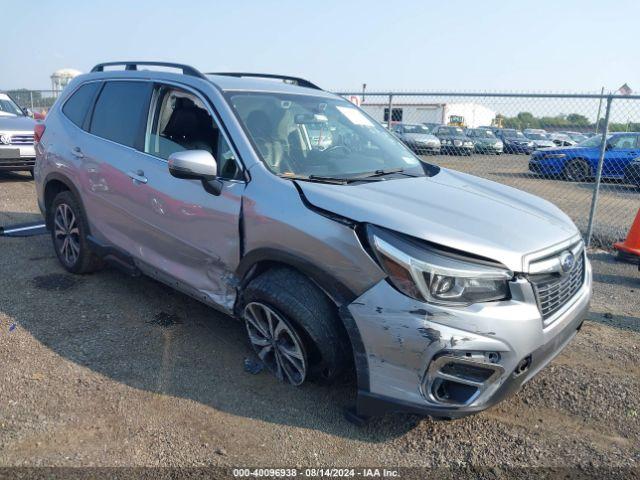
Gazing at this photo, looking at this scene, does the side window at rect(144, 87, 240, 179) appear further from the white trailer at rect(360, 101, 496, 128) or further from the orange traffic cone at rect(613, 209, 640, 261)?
the orange traffic cone at rect(613, 209, 640, 261)

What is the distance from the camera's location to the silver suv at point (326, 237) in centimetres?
247

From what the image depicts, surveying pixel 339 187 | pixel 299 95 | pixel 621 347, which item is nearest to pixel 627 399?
pixel 621 347

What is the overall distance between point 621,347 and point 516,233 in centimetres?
188

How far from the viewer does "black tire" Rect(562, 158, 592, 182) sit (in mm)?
10969

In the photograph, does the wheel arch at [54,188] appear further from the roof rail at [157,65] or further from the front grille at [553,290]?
the front grille at [553,290]

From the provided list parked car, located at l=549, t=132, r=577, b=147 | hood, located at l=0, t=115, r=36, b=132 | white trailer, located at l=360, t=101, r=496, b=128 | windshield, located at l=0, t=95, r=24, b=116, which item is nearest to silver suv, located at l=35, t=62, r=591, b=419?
white trailer, located at l=360, t=101, r=496, b=128

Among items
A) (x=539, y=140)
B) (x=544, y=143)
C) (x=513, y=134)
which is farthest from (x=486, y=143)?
(x=539, y=140)

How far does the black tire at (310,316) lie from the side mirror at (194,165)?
27.1 inches

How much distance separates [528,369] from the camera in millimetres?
2574

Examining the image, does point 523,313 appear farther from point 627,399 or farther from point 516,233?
point 627,399

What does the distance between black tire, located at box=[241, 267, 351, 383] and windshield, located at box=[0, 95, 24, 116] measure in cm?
998

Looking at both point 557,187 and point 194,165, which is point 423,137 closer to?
point 557,187

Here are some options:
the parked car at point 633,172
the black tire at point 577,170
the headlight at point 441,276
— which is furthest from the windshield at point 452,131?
the headlight at point 441,276

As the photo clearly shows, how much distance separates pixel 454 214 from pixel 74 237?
11.7 feet
